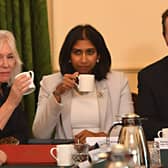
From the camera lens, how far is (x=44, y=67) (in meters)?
2.79

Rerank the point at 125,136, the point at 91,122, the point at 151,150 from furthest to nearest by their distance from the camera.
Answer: the point at 91,122 < the point at 151,150 < the point at 125,136

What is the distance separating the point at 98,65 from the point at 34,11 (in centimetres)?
69

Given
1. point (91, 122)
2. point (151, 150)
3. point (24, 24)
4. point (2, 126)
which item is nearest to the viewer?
point (151, 150)

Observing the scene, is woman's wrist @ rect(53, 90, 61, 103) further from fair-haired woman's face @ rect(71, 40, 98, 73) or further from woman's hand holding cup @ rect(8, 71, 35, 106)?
woman's hand holding cup @ rect(8, 71, 35, 106)

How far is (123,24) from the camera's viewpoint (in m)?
2.88

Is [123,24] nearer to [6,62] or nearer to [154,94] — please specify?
[154,94]

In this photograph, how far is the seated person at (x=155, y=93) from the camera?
2.24 metres

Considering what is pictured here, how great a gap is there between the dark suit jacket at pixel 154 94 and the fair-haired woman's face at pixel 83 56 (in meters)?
0.27

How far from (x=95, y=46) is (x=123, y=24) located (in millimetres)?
602

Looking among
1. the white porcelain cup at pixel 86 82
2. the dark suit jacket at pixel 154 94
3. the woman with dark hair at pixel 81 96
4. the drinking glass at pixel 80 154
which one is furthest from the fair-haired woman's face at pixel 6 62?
the drinking glass at pixel 80 154

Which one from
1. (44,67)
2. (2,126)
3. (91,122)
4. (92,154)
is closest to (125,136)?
(92,154)

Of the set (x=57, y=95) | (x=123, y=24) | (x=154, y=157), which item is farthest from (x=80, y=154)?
(x=123, y=24)

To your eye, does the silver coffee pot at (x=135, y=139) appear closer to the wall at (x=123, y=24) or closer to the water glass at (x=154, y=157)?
the water glass at (x=154, y=157)

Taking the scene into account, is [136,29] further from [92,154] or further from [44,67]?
[92,154]
